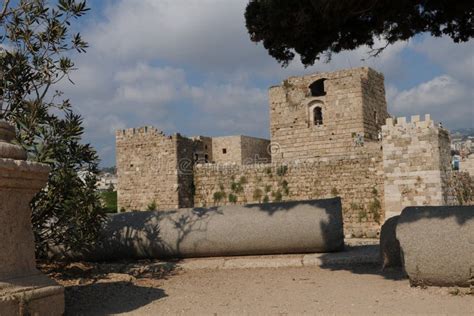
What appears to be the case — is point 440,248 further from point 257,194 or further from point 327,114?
point 327,114

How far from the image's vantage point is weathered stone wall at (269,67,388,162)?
2194 cm

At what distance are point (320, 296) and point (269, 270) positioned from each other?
2025mm

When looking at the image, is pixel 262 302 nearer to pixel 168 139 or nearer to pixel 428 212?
pixel 428 212

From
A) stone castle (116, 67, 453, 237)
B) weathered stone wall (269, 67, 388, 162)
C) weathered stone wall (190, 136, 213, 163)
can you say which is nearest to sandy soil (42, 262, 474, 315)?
stone castle (116, 67, 453, 237)

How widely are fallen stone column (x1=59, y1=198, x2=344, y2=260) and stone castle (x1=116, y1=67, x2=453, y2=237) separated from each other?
8.91 metres

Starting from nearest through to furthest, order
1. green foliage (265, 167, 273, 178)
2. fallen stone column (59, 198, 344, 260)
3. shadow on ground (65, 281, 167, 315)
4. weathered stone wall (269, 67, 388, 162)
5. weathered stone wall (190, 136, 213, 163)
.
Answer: shadow on ground (65, 281, 167, 315) → fallen stone column (59, 198, 344, 260) → green foliage (265, 167, 273, 178) → weathered stone wall (269, 67, 388, 162) → weathered stone wall (190, 136, 213, 163)

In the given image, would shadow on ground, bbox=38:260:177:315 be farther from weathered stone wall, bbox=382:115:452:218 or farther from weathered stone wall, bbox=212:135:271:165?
weathered stone wall, bbox=212:135:271:165

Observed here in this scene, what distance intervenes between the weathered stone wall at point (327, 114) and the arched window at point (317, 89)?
0.66 meters

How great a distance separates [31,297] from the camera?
413 centimetres

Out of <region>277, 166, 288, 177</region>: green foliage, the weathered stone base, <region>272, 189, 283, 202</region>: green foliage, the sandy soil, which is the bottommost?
the sandy soil

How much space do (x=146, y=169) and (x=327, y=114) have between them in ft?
26.5

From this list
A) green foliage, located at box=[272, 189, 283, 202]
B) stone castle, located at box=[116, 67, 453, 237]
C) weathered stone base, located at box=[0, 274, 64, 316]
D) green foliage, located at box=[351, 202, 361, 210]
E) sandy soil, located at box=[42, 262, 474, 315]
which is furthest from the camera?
green foliage, located at box=[272, 189, 283, 202]

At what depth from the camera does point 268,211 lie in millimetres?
8492

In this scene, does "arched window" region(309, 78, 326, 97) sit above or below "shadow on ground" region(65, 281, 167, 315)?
above
